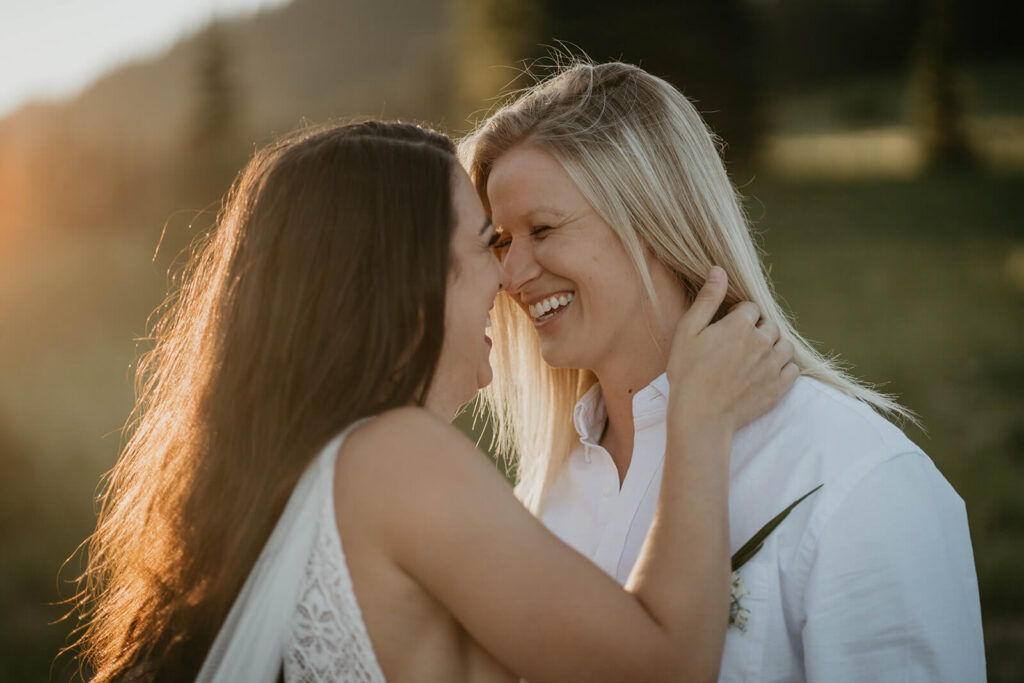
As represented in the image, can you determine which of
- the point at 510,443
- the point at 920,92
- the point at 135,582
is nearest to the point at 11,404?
the point at 510,443

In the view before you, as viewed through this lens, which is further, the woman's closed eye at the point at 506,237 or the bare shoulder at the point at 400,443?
the woman's closed eye at the point at 506,237

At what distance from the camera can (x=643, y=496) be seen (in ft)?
8.57

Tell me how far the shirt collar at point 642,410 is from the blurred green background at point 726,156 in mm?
4477

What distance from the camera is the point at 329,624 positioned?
5.98ft

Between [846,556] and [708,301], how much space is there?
0.80m

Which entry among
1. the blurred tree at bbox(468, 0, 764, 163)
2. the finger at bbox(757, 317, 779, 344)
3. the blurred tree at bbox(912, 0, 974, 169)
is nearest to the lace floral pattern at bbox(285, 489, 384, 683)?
the finger at bbox(757, 317, 779, 344)

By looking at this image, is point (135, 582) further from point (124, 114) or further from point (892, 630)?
point (124, 114)

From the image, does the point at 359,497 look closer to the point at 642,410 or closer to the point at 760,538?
the point at 760,538

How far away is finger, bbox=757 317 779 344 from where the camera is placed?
2.40 metres

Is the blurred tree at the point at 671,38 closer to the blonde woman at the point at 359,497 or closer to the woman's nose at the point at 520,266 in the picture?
the woman's nose at the point at 520,266

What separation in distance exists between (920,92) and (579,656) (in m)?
19.6

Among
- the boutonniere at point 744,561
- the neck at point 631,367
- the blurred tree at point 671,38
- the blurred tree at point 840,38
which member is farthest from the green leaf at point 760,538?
the blurred tree at point 840,38

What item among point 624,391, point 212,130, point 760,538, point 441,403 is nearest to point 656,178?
point 624,391

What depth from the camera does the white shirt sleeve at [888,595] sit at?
2.03 metres
